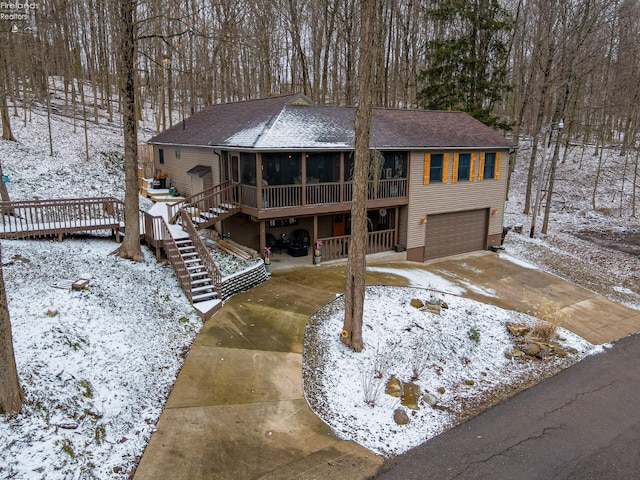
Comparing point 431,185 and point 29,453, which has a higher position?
point 431,185

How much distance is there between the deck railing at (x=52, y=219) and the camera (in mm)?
13512

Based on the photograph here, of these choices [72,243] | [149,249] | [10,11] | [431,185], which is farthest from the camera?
[431,185]

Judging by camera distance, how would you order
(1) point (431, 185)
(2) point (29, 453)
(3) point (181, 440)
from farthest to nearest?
(1) point (431, 185) < (3) point (181, 440) < (2) point (29, 453)

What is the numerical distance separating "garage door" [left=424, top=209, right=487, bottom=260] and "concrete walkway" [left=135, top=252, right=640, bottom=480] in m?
4.89

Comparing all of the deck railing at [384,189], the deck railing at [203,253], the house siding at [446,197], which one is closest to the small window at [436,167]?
the house siding at [446,197]

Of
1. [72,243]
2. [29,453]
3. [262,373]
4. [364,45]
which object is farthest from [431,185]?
Answer: [29,453]

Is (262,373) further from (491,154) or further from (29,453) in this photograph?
(491,154)

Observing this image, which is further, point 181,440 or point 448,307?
point 448,307

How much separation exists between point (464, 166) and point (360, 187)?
11.6 m

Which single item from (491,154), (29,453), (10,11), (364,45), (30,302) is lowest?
(29,453)

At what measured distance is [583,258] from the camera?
21312 millimetres

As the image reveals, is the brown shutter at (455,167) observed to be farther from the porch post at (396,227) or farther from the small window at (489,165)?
the porch post at (396,227)

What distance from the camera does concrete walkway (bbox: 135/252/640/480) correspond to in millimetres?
7164

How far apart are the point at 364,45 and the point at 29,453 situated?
9462 mm
